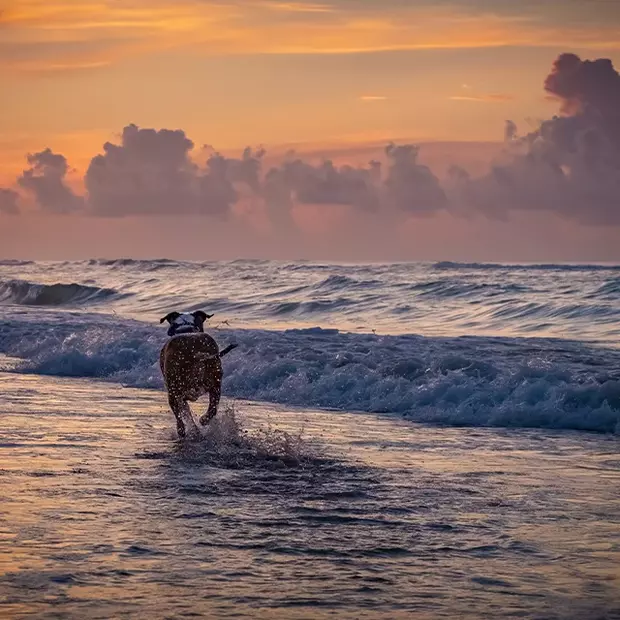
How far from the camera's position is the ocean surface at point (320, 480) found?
6.62m

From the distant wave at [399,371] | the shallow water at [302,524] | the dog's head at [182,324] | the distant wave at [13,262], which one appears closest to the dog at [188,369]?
the dog's head at [182,324]

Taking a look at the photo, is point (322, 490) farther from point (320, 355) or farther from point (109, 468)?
point (320, 355)

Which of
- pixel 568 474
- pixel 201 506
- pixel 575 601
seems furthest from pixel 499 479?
pixel 575 601

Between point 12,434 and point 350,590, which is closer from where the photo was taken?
point 350,590

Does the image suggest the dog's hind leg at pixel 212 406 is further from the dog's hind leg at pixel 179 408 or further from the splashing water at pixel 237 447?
the dog's hind leg at pixel 179 408

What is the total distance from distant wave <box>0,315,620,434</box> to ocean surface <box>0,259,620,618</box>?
5 cm

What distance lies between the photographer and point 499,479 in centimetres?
1029

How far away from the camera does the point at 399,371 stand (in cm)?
1825

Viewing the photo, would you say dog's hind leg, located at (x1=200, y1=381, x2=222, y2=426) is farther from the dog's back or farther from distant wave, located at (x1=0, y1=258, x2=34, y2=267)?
distant wave, located at (x1=0, y1=258, x2=34, y2=267)

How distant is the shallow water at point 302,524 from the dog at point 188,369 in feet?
1.32

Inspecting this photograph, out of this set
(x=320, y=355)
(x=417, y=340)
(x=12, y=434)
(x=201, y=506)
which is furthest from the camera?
(x=417, y=340)

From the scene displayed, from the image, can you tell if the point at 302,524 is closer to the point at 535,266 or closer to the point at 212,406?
the point at 212,406

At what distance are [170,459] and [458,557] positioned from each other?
172 inches

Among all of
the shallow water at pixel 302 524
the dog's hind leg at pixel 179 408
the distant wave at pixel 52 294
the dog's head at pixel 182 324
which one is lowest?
the shallow water at pixel 302 524
